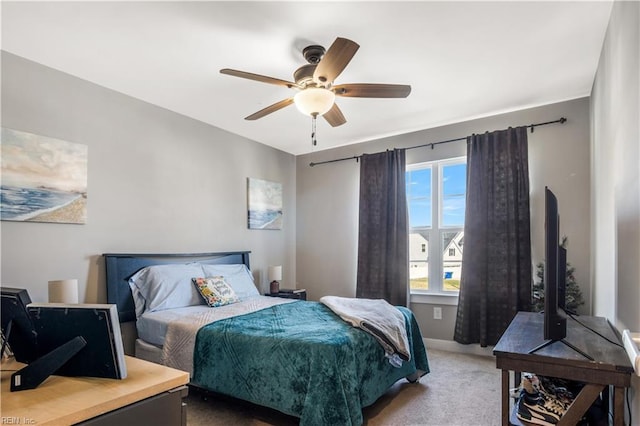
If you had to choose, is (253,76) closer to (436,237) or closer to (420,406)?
(420,406)

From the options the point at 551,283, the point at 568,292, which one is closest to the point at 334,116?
the point at 551,283

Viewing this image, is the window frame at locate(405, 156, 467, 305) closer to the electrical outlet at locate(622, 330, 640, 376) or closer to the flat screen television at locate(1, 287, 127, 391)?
the electrical outlet at locate(622, 330, 640, 376)

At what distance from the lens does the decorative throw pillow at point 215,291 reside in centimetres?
342

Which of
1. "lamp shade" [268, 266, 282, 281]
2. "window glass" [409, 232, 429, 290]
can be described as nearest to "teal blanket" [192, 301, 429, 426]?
"window glass" [409, 232, 429, 290]

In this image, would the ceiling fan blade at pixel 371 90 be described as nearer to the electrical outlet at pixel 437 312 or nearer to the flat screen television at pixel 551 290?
the flat screen television at pixel 551 290

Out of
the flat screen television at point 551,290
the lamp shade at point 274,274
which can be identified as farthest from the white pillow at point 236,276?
the flat screen television at point 551,290

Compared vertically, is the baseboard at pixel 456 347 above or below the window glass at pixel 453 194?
below

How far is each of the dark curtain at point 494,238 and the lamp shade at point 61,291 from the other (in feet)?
11.6

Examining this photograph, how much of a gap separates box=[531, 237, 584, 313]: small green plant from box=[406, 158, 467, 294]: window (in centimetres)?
84

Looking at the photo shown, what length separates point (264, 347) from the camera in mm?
2346

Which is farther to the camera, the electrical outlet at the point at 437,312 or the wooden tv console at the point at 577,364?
the electrical outlet at the point at 437,312

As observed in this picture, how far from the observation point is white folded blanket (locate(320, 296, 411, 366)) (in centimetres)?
255

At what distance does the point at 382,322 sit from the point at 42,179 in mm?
2777

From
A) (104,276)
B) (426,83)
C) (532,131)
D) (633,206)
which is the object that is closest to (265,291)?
(104,276)
